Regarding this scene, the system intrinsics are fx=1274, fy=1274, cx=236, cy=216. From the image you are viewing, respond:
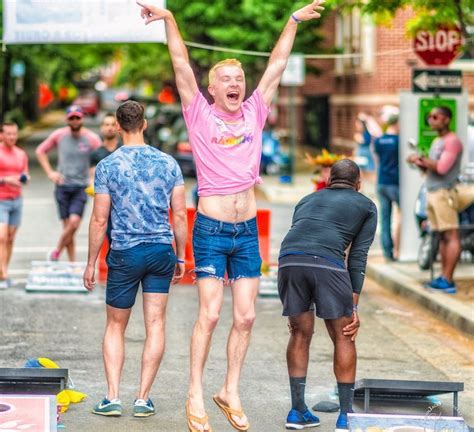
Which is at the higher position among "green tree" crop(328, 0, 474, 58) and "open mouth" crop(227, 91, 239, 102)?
"green tree" crop(328, 0, 474, 58)

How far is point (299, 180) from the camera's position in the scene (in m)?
29.6

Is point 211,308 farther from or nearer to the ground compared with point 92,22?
nearer to the ground

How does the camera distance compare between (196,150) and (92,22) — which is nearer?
(196,150)

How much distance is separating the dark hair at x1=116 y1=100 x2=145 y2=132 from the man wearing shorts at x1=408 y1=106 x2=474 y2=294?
579cm

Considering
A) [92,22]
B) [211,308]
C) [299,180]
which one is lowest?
[299,180]

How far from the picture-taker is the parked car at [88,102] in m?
82.6

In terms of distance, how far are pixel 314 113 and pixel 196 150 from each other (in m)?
35.6

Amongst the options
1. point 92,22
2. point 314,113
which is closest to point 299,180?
point 314,113

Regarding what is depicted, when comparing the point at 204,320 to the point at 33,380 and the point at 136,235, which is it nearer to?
the point at 136,235

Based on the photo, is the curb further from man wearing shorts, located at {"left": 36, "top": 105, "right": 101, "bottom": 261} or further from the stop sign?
man wearing shorts, located at {"left": 36, "top": 105, "right": 101, "bottom": 261}

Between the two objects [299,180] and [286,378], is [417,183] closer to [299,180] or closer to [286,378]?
[286,378]

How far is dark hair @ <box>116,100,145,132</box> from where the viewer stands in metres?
7.58

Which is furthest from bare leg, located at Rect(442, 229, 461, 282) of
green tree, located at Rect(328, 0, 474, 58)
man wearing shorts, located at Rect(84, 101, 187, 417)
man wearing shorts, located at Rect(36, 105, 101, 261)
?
man wearing shorts, located at Rect(84, 101, 187, 417)

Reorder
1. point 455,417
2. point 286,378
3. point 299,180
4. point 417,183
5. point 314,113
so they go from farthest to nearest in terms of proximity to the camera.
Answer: point 314,113 < point 299,180 < point 417,183 < point 286,378 < point 455,417
